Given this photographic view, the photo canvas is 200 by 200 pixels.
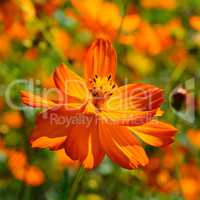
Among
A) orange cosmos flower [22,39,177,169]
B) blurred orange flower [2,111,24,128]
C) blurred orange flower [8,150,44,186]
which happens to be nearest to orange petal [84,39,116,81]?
orange cosmos flower [22,39,177,169]

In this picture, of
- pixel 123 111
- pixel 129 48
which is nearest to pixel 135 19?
pixel 129 48

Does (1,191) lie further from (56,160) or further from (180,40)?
(180,40)

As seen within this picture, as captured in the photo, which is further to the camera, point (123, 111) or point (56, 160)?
point (56, 160)

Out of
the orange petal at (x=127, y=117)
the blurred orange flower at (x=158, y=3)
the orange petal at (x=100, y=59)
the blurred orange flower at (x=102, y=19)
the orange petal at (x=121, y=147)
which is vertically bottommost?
the orange petal at (x=121, y=147)

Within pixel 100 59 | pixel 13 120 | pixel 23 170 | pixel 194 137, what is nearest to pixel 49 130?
pixel 100 59

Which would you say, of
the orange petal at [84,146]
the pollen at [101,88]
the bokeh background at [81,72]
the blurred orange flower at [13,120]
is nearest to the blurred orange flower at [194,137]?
the bokeh background at [81,72]

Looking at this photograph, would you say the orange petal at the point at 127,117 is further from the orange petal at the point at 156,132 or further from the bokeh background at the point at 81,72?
the bokeh background at the point at 81,72

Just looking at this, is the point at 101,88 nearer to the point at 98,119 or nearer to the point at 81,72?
the point at 98,119
